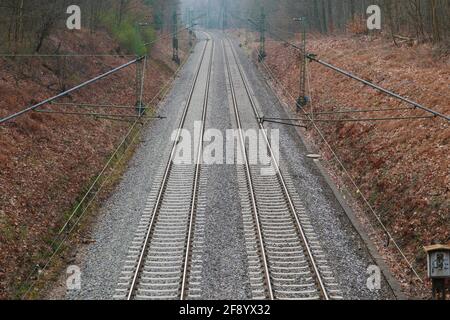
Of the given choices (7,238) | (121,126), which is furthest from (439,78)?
(7,238)

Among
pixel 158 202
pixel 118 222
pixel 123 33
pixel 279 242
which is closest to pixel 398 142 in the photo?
pixel 279 242

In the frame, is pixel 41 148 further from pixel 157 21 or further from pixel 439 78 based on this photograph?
pixel 157 21

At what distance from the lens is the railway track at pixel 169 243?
1400cm

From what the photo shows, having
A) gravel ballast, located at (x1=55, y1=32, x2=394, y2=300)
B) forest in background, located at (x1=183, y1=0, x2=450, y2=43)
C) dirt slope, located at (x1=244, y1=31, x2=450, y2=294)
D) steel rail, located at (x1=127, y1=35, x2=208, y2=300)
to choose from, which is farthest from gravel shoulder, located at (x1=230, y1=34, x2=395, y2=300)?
forest in background, located at (x1=183, y1=0, x2=450, y2=43)

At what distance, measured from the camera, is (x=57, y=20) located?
1265 inches

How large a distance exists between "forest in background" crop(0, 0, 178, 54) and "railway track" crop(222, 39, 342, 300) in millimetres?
14021

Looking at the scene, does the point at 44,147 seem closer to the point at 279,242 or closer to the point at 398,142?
the point at 279,242

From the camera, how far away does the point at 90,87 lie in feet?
111

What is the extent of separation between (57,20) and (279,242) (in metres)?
22.5

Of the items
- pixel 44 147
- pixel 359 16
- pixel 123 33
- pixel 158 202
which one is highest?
pixel 359 16

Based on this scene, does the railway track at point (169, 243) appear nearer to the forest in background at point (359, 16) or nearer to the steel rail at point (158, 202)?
the steel rail at point (158, 202)

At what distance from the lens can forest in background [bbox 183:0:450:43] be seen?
32.9 metres

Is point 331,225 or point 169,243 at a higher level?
point 331,225

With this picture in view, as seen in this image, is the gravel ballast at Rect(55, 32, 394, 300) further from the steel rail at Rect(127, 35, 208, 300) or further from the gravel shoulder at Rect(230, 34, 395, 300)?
the steel rail at Rect(127, 35, 208, 300)
